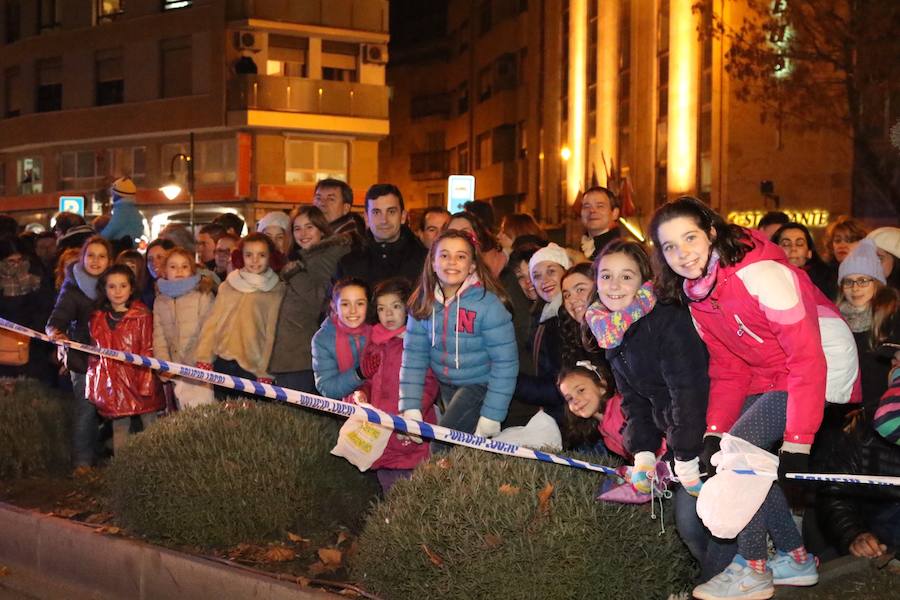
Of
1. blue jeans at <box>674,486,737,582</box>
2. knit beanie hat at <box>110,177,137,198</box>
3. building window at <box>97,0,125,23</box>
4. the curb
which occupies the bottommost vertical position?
the curb

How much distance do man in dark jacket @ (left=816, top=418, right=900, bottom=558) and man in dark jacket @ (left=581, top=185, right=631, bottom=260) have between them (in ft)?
11.0

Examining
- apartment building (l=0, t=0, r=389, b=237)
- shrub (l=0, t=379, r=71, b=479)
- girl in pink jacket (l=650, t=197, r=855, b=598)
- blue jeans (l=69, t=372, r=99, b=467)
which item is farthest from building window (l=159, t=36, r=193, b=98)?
girl in pink jacket (l=650, t=197, r=855, b=598)

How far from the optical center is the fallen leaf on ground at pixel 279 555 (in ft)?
22.0

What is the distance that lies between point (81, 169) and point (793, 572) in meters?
46.0

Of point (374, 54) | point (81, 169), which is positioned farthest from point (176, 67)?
point (374, 54)

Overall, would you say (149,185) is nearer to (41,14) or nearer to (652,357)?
(41,14)

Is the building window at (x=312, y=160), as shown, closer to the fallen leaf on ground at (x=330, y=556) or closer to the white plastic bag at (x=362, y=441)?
the white plastic bag at (x=362, y=441)

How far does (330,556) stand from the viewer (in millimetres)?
6656

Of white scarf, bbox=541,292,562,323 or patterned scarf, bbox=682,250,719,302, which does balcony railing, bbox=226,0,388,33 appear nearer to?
white scarf, bbox=541,292,562,323

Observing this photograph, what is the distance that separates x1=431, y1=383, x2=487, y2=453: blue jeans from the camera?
6.87 meters

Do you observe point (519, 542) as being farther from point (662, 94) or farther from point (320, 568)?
point (662, 94)

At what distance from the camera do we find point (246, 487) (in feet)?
22.8

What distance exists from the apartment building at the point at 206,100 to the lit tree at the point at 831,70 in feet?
65.7

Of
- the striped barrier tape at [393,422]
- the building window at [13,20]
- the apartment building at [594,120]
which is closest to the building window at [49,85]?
the building window at [13,20]
